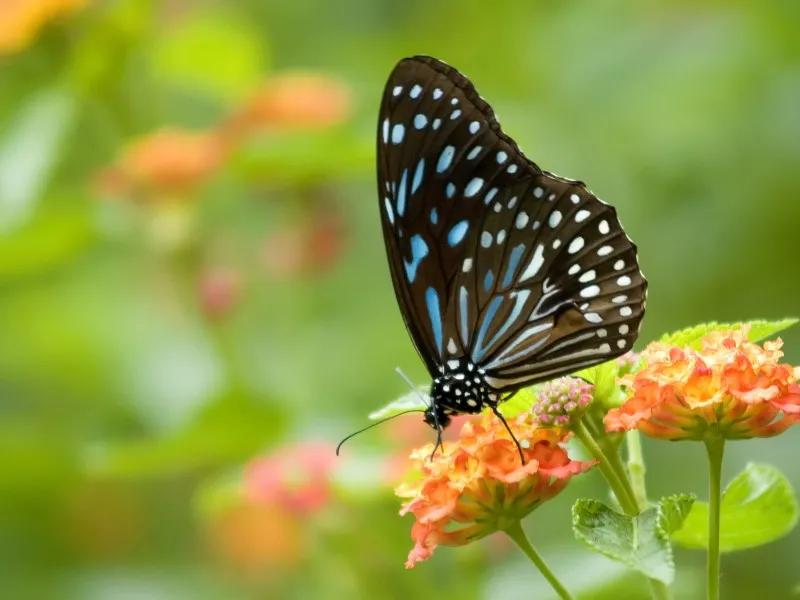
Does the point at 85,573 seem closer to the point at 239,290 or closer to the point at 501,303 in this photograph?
the point at 239,290

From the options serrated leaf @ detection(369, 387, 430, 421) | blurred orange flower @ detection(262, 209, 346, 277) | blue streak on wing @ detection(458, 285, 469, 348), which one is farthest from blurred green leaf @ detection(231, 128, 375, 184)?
serrated leaf @ detection(369, 387, 430, 421)

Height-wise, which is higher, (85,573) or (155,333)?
(155,333)

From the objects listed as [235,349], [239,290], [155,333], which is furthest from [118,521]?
[239,290]

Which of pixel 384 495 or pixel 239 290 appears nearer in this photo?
pixel 384 495

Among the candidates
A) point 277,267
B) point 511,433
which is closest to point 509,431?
point 511,433

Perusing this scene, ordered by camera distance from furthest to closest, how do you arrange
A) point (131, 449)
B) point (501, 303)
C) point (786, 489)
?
point (131, 449)
point (501, 303)
point (786, 489)

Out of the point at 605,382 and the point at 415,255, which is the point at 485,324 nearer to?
the point at 415,255

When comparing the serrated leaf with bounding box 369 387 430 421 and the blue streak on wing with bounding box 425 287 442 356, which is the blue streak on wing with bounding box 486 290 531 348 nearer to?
the blue streak on wing with bounding box 425 287 442 356

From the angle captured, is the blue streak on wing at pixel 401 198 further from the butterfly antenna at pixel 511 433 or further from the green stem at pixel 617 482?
the green stem at pixel 617 482
